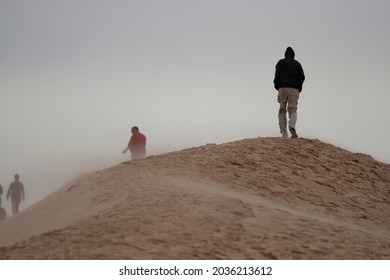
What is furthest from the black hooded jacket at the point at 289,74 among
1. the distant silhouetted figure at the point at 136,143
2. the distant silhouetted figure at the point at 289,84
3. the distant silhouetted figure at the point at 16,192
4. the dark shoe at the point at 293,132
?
the distant silhouetted figure at the point at 16,192

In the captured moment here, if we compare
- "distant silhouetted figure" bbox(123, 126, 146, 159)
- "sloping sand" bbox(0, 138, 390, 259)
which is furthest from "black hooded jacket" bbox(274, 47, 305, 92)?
"distant silhouetted figure" bbox(123, 126, 146, 159)

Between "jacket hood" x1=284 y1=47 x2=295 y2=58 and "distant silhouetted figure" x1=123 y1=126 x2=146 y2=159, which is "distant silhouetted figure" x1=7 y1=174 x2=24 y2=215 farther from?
"jacket hood" x1=284 y1=47 x2=295 y2=58

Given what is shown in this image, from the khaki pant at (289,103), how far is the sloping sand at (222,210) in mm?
526

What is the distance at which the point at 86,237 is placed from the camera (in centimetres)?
512

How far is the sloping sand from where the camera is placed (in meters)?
4.93

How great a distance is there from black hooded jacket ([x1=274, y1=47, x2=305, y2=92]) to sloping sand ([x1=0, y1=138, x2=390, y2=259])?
1213 millimetres

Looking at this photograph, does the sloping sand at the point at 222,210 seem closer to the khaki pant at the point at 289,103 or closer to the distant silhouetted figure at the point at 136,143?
the khaki pant at the point at 289,103

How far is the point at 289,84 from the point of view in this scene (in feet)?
35.3

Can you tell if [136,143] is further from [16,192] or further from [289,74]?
[16,192]

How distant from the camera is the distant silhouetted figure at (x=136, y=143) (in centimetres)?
1298

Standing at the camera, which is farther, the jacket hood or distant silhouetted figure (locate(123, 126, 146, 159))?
distant silhouetted figure (locate(123, 126, 146, 159))

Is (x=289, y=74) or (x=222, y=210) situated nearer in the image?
(x=222, y=210)

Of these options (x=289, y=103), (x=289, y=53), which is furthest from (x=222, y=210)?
(x=289, y=53)

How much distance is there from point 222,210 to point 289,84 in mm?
5625
